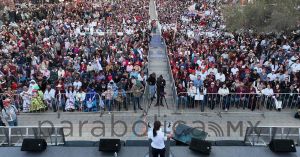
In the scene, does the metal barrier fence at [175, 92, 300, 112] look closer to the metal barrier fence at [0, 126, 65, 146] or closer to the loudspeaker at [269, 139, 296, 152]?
the loudspeaker at [269, 139, 296, 152]

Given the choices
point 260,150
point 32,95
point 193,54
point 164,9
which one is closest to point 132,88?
point 32,95

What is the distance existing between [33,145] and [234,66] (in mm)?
10758

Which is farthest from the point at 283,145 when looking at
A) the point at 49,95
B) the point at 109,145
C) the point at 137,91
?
the point at 49,95

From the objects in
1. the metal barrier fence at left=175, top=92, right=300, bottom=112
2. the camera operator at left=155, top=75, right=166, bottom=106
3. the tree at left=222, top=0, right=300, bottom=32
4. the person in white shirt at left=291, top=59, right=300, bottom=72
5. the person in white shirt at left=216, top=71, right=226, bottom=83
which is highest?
the tree at left=222, top=0, right=300, bottom=32

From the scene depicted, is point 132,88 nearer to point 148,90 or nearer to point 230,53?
point 148,90

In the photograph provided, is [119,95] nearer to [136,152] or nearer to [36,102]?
[36,102]

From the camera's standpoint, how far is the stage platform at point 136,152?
11422 millimetres

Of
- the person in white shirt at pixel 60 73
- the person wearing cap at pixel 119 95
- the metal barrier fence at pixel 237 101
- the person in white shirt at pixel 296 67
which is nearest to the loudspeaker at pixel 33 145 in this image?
the person wearing cap at pixel 119 95

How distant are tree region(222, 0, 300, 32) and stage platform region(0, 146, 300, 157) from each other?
15707 millimetres

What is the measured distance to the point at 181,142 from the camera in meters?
12.4

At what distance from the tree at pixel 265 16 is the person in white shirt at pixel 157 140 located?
58.9 ft

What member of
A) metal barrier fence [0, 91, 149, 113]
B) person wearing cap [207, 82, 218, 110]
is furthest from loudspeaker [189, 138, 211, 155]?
metal barrier fence [0, 91, 149, 113]

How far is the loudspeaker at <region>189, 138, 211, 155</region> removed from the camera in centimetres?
1141

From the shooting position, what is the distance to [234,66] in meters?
19.0
